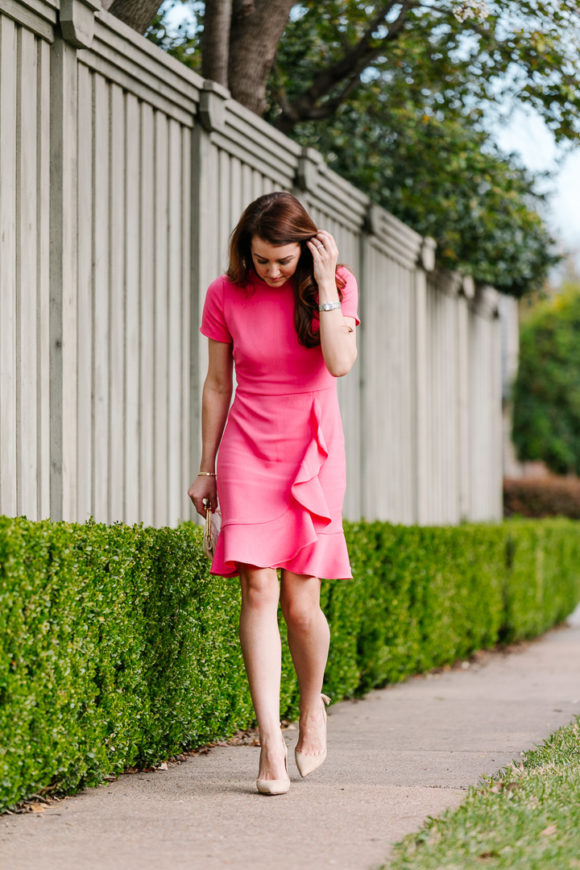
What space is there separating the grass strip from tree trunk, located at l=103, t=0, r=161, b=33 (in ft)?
13.8

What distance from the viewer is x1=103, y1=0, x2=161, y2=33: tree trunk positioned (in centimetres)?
658

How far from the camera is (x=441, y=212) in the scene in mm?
10766

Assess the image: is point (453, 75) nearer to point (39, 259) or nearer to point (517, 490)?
point (39, 259)

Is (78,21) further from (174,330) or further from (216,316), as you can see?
(174,330)

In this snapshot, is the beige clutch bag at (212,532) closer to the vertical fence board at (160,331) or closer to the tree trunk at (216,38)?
the vertical fence board at (160,331)

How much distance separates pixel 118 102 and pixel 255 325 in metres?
1.74

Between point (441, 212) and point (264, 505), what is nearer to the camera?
point (264, 505)

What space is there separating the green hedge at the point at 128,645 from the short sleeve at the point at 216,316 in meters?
0.76

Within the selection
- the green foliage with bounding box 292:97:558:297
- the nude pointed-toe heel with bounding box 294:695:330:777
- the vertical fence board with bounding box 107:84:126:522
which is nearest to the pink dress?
the nude pointed-toe heel with bounding box 294:695:330:777

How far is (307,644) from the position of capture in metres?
4.45

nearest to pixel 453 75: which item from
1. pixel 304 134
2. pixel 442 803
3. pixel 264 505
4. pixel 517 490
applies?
pixel 304 134

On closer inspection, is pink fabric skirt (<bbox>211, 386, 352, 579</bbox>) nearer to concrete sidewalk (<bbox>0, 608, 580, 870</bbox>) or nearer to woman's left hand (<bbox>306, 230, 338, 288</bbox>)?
woman's left hand (<bbox>306, 230, 338, 288</bbox>)

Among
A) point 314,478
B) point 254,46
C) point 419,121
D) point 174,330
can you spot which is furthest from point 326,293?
point 419,121

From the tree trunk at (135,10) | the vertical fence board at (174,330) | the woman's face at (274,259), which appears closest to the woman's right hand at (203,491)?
the woman's face at (274,259)
